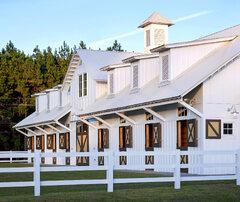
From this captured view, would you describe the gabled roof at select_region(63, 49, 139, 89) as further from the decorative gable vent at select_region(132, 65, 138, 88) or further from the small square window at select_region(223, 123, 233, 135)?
the small square window at select_region(223, 123, 233, 135)

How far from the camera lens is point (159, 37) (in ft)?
102

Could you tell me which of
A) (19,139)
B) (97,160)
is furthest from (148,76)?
(19,139)

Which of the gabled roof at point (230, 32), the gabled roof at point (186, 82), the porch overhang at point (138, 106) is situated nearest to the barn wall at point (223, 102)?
the gabled roof at point (186, 82)

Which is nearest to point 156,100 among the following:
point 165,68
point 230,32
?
point 165,68

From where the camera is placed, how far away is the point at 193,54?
22188 mm

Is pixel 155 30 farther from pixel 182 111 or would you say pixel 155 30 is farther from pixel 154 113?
pixel 182 111

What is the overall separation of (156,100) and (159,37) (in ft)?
36.4

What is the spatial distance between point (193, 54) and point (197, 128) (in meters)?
3.72

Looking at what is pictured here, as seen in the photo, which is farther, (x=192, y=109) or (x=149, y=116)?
(x=149, y=116)

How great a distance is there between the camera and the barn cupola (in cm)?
3077

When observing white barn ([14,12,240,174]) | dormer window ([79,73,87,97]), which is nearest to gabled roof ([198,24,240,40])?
white barn ([14,12,240,174])

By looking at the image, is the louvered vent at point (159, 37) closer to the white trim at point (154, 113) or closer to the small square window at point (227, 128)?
the white trim at point (154, 113)

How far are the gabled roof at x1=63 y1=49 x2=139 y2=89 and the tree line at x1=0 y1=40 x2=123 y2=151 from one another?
1905 centimetres

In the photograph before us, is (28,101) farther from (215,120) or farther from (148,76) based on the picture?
(215,120)
